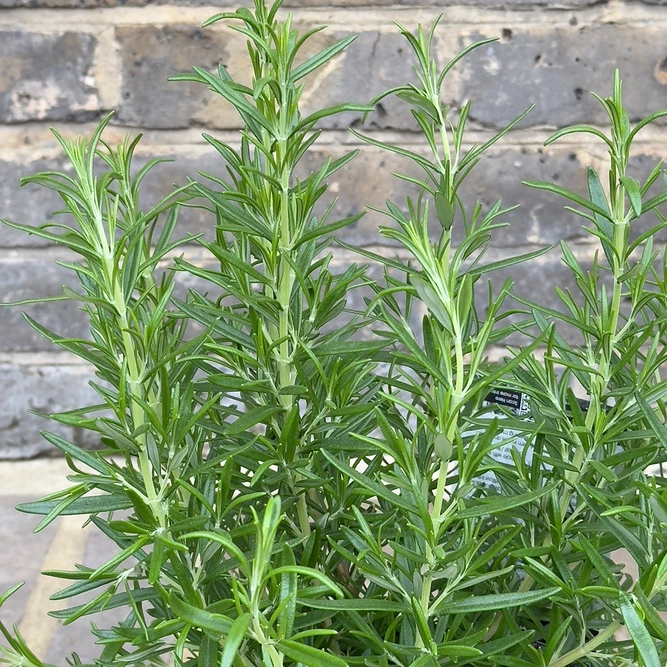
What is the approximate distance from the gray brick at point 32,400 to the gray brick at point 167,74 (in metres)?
0.33

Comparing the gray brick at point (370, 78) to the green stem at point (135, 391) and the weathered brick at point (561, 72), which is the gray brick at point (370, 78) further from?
the green stem at point (135, 391)

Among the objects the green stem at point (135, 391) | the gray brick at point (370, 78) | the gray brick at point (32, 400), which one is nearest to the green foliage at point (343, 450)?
the green stem at point (135, 391)

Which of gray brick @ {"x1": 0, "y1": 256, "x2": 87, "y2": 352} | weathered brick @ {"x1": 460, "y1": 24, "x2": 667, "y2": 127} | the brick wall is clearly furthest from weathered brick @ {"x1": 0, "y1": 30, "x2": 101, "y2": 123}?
weathered brick @ {"x1": 460, "y1": 24, "x2": 667, "y2": 127}

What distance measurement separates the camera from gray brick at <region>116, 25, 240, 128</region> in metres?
0.85

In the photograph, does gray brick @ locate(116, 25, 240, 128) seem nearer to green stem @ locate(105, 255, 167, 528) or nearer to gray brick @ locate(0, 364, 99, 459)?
gray brick @ locate(0, 364, 99, 459)

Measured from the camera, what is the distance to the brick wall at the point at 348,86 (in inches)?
33.3

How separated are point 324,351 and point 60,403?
75cm

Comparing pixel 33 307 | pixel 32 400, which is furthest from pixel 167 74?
pixel 32 400

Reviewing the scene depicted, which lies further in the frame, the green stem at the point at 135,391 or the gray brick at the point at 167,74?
the gray brick at the point at 167,74

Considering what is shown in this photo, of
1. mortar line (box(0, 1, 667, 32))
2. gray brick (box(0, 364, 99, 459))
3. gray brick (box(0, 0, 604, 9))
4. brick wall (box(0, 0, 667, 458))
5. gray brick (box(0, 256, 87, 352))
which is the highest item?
gray brick (box(0, 0, 604, 9))

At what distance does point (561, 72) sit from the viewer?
0.86 meters

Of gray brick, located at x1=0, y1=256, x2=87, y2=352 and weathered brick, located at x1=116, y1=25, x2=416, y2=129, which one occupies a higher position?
weathered brick, located at x1=116, y1=25, x2=416, y2=129

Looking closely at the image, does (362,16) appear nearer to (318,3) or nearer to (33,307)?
(318,3)

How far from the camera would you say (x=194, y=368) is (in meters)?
0.32
